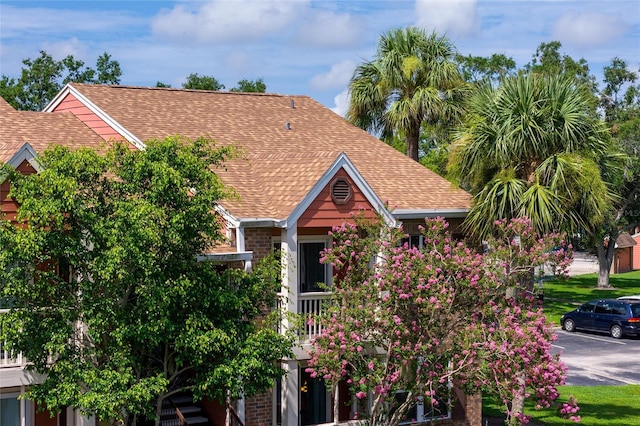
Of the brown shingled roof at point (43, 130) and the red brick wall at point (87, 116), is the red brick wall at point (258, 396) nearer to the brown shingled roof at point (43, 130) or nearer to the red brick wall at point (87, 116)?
the brown shingled roof at point (43, 130)

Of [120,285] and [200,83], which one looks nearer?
[120,285]

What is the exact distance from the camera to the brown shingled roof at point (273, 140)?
24.2 meters

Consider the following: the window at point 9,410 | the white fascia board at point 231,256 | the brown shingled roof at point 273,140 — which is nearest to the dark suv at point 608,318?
the brown shingled roof at point 273,140

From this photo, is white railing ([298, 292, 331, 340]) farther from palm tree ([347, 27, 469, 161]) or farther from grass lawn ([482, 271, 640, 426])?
palm tree ([347, 27, 469, 161])

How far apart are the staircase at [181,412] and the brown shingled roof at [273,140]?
499 centimetres

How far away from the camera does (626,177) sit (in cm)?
6575

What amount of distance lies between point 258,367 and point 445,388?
5.82 m

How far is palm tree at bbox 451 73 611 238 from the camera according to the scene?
83.6 feet

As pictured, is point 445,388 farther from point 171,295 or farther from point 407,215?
point 171,295

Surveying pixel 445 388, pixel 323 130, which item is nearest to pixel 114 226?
pixel 445 388

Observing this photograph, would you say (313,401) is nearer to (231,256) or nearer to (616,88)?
(231,256)

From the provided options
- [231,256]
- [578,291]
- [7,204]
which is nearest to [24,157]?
[7,204]

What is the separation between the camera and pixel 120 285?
59.8 ft

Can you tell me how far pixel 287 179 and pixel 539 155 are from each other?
683 cm
